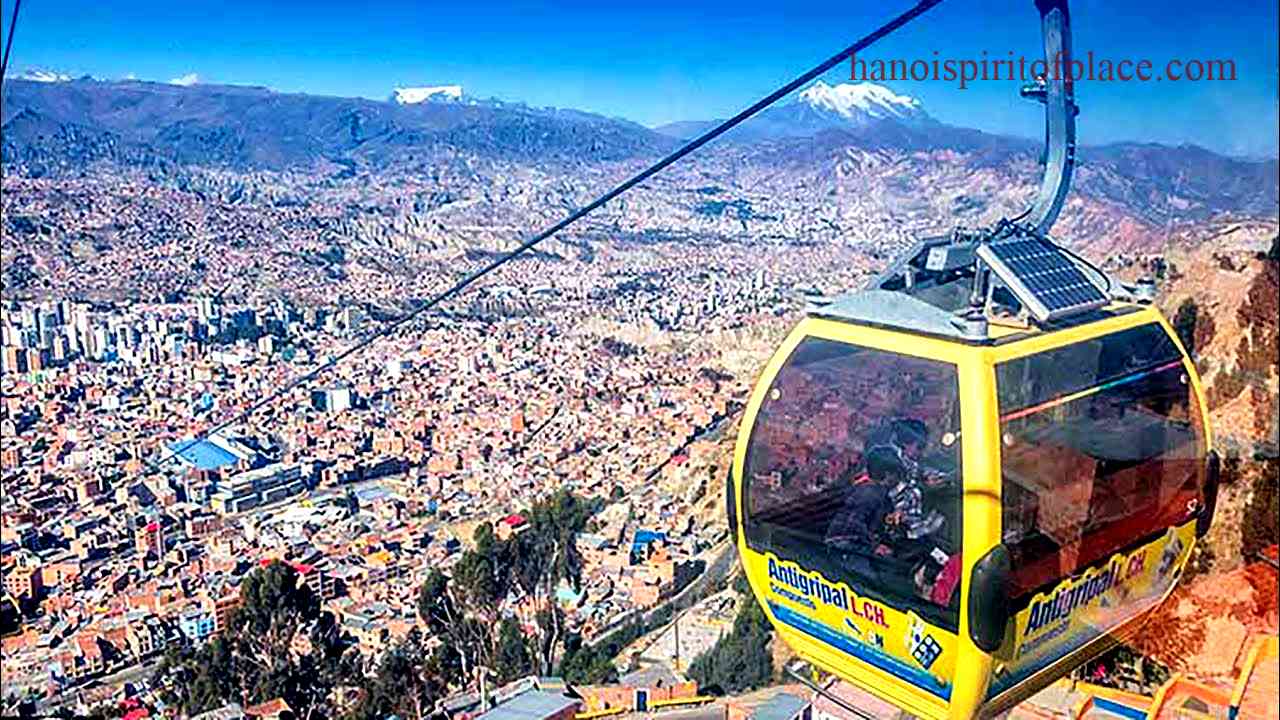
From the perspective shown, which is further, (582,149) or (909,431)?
(582,149)

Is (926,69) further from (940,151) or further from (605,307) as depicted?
(605,307)

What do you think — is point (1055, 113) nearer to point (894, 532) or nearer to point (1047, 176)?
point (1047, 176)

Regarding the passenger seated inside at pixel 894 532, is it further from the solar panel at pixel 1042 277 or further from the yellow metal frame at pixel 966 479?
the solar panel at pixel 1042 277

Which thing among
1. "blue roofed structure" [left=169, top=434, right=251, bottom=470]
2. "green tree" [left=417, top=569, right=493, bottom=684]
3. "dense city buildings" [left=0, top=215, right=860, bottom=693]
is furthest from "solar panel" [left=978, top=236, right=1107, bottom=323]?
"blue roofed structure" [left=169, top=434, right=251, bottom=470]

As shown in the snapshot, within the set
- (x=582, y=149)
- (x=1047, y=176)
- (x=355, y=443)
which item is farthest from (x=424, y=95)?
(x=1047, y=176)

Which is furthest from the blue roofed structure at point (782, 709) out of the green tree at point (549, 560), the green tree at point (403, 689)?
the green tree at point (549, 560)

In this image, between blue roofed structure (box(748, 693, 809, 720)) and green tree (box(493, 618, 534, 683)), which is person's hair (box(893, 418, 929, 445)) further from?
green tree (box(493, 618, 534, 683))
